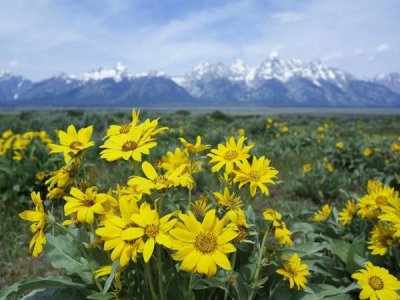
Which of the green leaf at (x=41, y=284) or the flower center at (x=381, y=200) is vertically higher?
the flower center at (x=381, y=200)

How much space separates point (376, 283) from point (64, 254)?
5.05ft

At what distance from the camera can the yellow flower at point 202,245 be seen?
3.88ft

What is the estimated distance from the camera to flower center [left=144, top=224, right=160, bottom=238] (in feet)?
3.96

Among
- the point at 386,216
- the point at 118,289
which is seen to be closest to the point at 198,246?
the point at 118,289

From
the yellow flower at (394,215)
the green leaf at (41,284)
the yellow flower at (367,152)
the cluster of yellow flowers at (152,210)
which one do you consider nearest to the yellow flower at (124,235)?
the cluster of yellow flowers at (152,210)

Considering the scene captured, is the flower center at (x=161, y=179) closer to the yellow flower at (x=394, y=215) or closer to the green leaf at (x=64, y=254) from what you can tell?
the green leaf at (x=64, y=254)

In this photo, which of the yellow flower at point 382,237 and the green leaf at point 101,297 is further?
the yellow flower at point 382,237

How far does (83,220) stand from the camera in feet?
4.36

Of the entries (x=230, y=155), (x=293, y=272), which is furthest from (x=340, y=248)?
(x=230, y=155)

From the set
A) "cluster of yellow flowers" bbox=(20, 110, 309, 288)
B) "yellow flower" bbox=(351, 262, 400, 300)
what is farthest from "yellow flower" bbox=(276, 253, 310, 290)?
"yellow flower" bbox=(351, 262, 400, 300)

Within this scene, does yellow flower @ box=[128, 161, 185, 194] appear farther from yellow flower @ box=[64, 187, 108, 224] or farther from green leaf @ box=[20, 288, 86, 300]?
green leaf @ box=[20, 288, 86, 300]

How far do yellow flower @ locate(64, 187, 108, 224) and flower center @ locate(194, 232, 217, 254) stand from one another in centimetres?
36

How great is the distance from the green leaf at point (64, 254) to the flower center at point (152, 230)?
0.86 meters

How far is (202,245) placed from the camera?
48.4 inches
